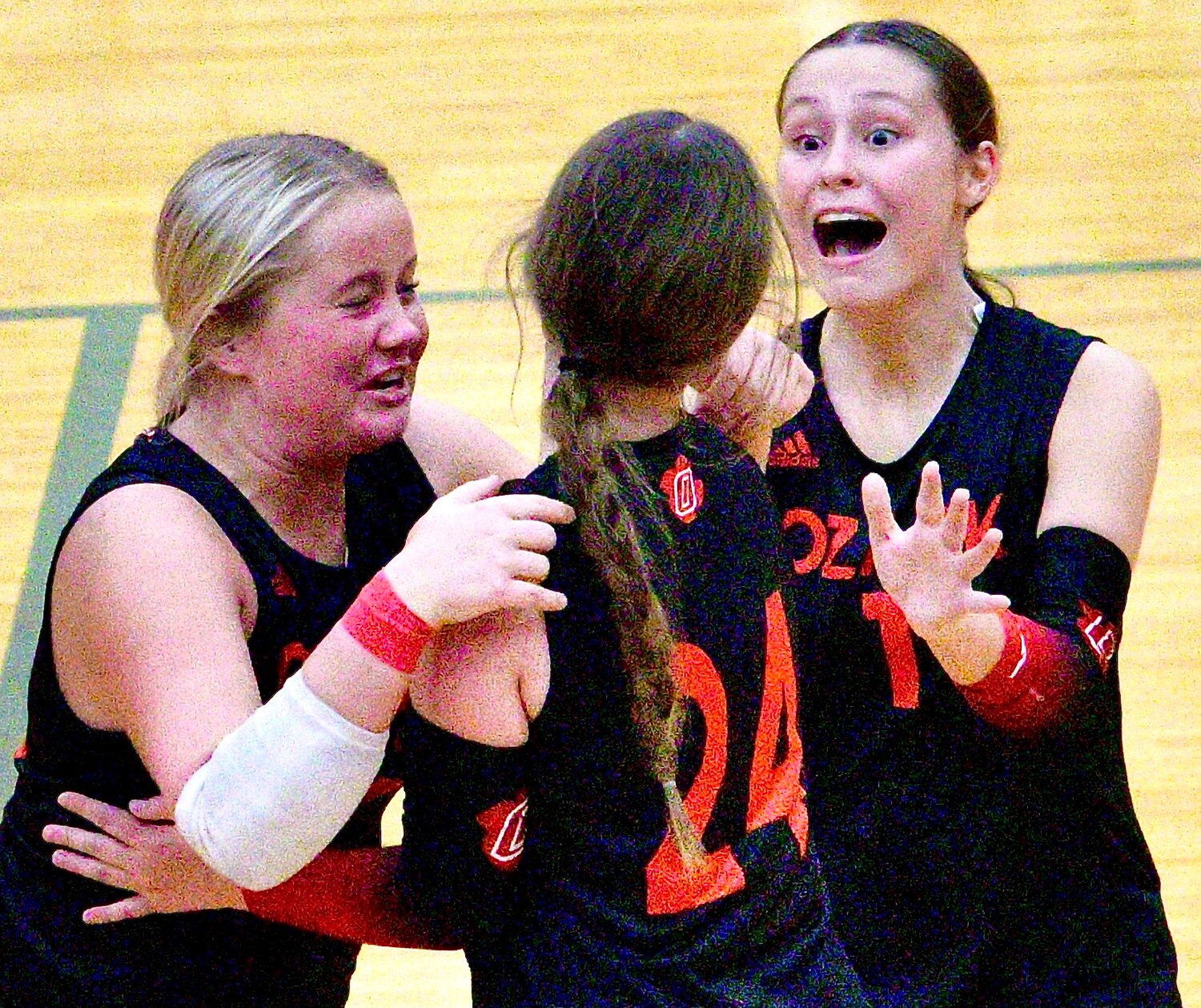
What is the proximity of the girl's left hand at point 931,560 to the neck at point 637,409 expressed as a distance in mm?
210

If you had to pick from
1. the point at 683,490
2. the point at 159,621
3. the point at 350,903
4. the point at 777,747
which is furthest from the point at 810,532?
the point at 159,621

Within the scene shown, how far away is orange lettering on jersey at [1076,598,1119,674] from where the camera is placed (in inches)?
77.5

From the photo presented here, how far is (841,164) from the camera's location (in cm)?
217

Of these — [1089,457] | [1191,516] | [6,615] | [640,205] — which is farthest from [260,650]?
[1191,516]

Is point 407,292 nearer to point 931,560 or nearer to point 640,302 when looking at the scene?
point 640,302

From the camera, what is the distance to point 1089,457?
206 centimetres

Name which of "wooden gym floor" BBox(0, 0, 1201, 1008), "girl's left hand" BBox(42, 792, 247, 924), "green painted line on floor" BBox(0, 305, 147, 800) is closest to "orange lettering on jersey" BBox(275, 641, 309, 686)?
"girl's left hand" BBox(42, 792, 247, 924)

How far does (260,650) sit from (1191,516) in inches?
95.4

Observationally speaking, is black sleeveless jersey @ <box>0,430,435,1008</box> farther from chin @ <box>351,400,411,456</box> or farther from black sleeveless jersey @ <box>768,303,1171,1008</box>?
black sleeveless jersey @ <box>768,303,1171,1008</box>

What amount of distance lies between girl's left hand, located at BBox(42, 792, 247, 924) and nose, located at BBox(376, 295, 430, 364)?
1.57 feet

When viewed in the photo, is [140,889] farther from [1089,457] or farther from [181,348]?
[1089,457]

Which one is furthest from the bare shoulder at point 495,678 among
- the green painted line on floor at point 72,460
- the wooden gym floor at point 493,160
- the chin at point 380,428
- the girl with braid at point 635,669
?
the green painted line on floor at point 72,460

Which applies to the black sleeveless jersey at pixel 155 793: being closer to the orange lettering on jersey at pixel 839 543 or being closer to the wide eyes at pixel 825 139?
the orange lettering on jersey at pixel 839 543

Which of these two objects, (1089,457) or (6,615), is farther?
(6,615)
